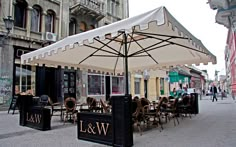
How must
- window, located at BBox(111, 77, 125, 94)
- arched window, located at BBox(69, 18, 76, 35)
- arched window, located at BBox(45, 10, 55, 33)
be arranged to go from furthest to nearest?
window, located at BBox(111, 77, 125, 94), arched window, located at BBox(69, 18, 76, 35), arched window, located at BBox(45, 10, 55, 33)

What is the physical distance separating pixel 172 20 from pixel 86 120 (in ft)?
10.3

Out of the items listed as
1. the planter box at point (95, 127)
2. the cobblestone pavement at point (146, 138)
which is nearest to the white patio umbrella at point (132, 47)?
the planter box at point (95, 127)

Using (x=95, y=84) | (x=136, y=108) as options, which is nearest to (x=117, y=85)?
(x=95, y=84)

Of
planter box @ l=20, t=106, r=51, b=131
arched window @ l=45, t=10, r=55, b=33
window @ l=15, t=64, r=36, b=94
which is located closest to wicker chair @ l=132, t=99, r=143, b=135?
planter box @ l=20, t=106, r=51, b=131

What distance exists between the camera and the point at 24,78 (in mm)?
15117

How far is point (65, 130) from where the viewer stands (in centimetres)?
738

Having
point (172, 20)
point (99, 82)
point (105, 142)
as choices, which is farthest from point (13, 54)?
point (172, 20)

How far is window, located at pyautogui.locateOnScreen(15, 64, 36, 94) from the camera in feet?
48.4

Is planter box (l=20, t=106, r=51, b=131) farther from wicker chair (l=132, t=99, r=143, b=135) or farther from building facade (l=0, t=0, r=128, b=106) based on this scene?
building facade (l=0, t=0, r=128, b=106)

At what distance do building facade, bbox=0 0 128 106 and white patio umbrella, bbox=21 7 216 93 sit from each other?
5.79 meters

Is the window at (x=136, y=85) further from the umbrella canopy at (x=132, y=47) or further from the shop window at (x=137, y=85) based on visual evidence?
the umbrella canopy at (x=132, y=47)

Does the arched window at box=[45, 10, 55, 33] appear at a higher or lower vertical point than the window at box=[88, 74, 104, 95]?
higher

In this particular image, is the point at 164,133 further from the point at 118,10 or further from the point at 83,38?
the point at 118,10

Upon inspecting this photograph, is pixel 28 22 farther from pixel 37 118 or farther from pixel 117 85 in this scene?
pixel 117 85
